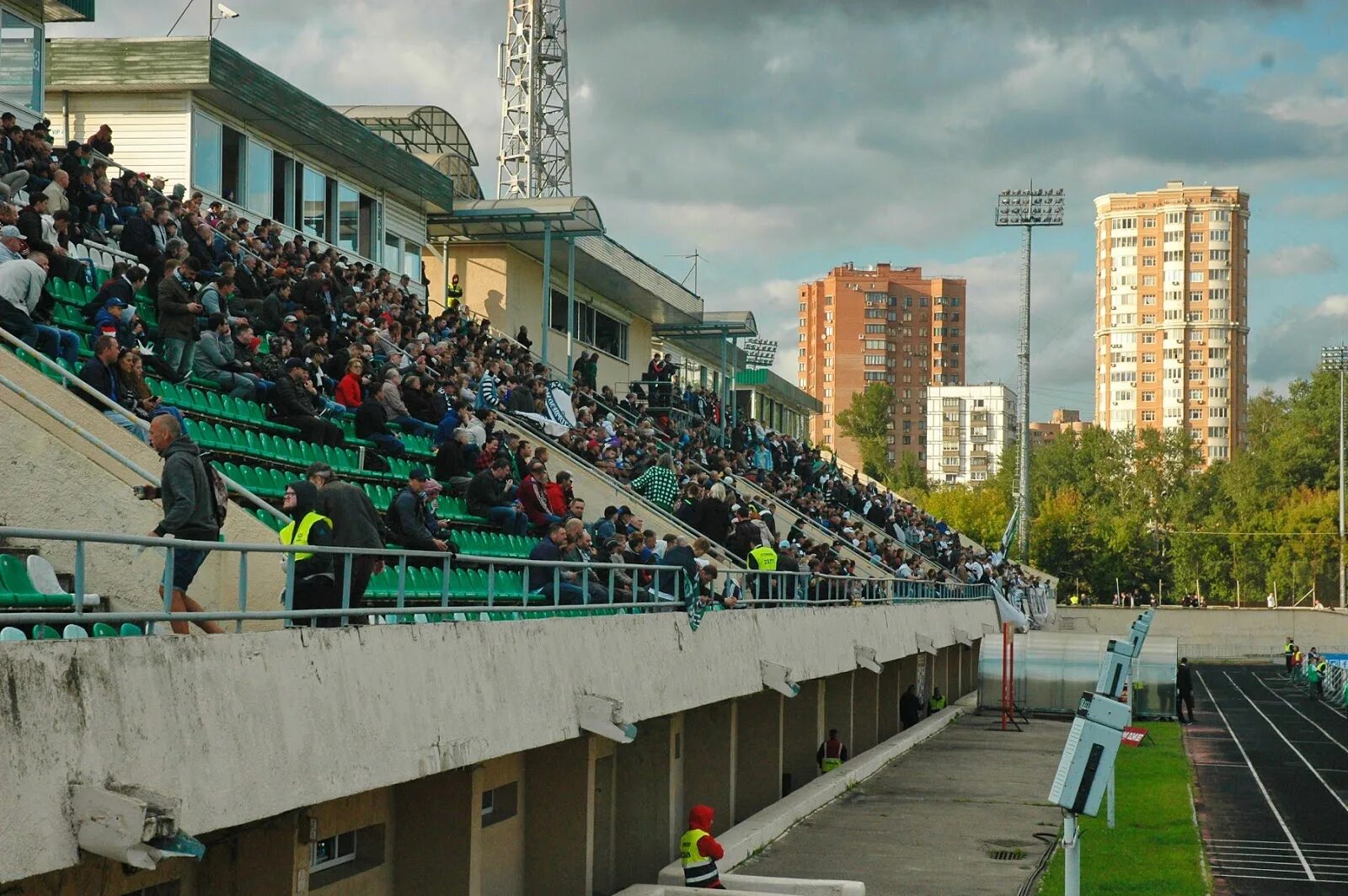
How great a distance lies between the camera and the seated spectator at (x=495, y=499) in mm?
19609

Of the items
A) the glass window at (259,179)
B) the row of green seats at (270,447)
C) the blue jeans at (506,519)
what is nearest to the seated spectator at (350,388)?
the row of green seats at (270,447)

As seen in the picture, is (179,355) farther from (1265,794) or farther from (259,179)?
(1265,794)

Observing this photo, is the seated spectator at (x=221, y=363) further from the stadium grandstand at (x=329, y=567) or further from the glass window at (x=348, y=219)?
the glass window at (x=348, y=219)

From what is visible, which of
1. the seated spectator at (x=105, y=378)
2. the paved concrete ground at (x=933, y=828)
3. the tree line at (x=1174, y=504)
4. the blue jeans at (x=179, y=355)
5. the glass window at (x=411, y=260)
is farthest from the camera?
the tree line at (x=1174, y=504)

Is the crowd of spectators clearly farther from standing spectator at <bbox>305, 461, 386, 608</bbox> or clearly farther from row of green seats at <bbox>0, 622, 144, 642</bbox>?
row of green seats at <bbox>0, 622, 144, 642</bbox>

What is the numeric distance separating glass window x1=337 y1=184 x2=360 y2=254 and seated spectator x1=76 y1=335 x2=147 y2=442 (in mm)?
21841

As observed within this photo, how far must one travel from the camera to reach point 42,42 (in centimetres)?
2480

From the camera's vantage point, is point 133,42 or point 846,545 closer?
point 133,42

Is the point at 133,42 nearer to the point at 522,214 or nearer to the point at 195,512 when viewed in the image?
the point at 522,214

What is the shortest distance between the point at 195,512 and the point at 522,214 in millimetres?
29794

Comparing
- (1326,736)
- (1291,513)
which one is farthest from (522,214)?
(1291,513)

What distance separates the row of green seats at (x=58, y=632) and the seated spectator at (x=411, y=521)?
5880mm

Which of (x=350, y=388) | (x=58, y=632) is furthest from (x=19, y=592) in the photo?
(x=350, y=388)

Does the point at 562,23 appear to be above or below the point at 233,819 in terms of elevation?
above
